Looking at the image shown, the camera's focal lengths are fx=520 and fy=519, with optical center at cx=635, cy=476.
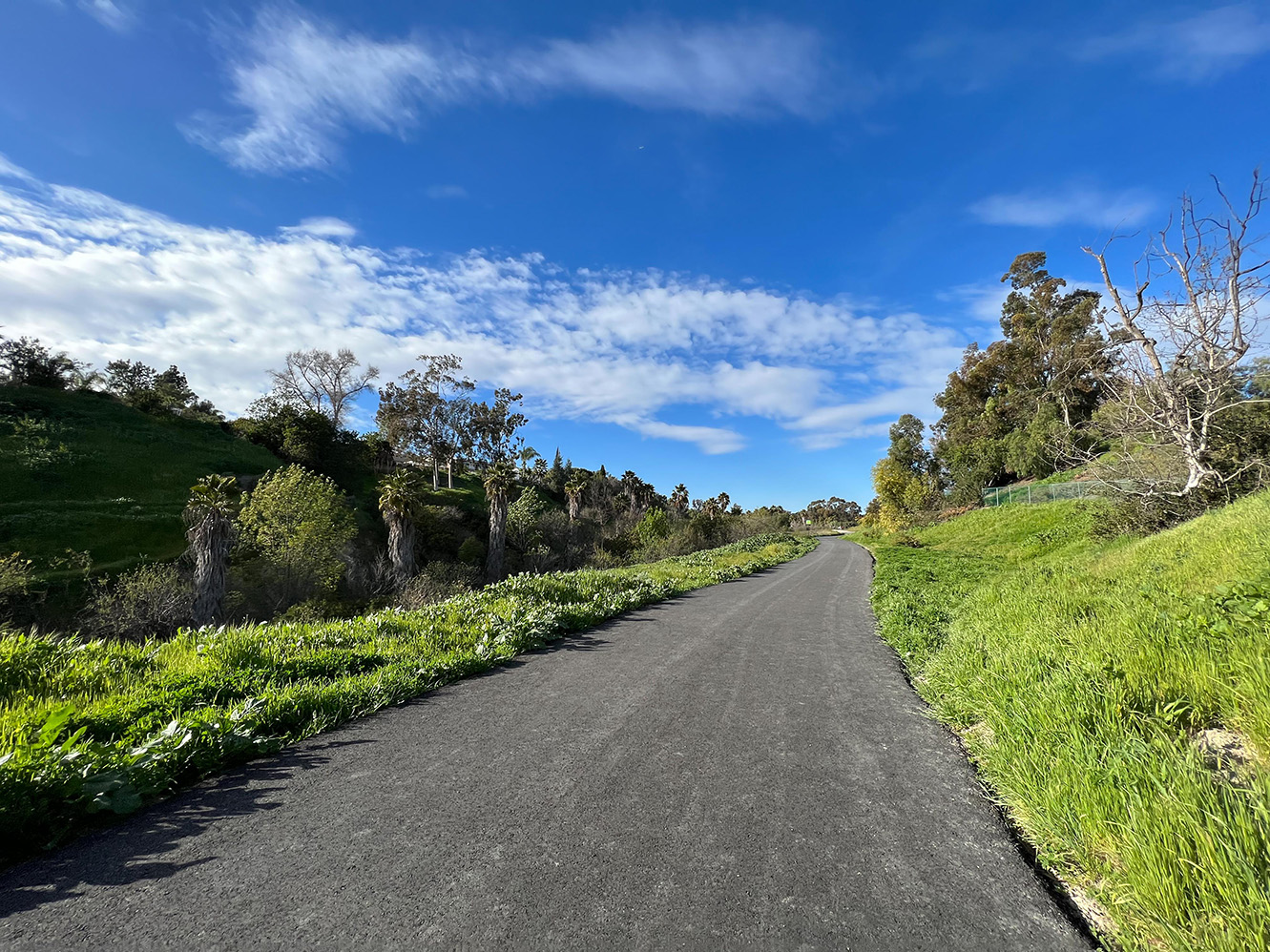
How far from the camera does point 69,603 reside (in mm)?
21719

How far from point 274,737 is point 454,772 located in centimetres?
161

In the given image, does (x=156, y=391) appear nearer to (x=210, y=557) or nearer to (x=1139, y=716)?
(x=210, y=557)

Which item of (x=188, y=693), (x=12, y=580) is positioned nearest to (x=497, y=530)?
(x=12, y=580)

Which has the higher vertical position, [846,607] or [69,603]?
[846,607]

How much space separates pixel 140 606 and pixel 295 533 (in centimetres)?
668

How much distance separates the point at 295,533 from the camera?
87.8ft

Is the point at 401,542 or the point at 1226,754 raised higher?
the point at 401,542

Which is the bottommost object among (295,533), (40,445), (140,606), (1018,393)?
(140,606)

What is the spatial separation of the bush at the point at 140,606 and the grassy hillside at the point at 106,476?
139 inches

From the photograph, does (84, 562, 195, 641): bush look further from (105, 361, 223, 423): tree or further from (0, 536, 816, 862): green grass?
(105, 361, 223, 423): tree

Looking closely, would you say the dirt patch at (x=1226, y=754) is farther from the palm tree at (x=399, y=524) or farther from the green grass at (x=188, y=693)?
the palm tree at (x=399, y=524)

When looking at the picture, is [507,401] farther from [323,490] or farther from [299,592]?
[299,592]

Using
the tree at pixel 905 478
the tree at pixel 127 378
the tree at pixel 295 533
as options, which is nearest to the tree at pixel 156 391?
the tree at pixel 127 378

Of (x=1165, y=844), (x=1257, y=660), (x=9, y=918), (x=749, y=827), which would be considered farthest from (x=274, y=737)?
(x=1257, y=660)
